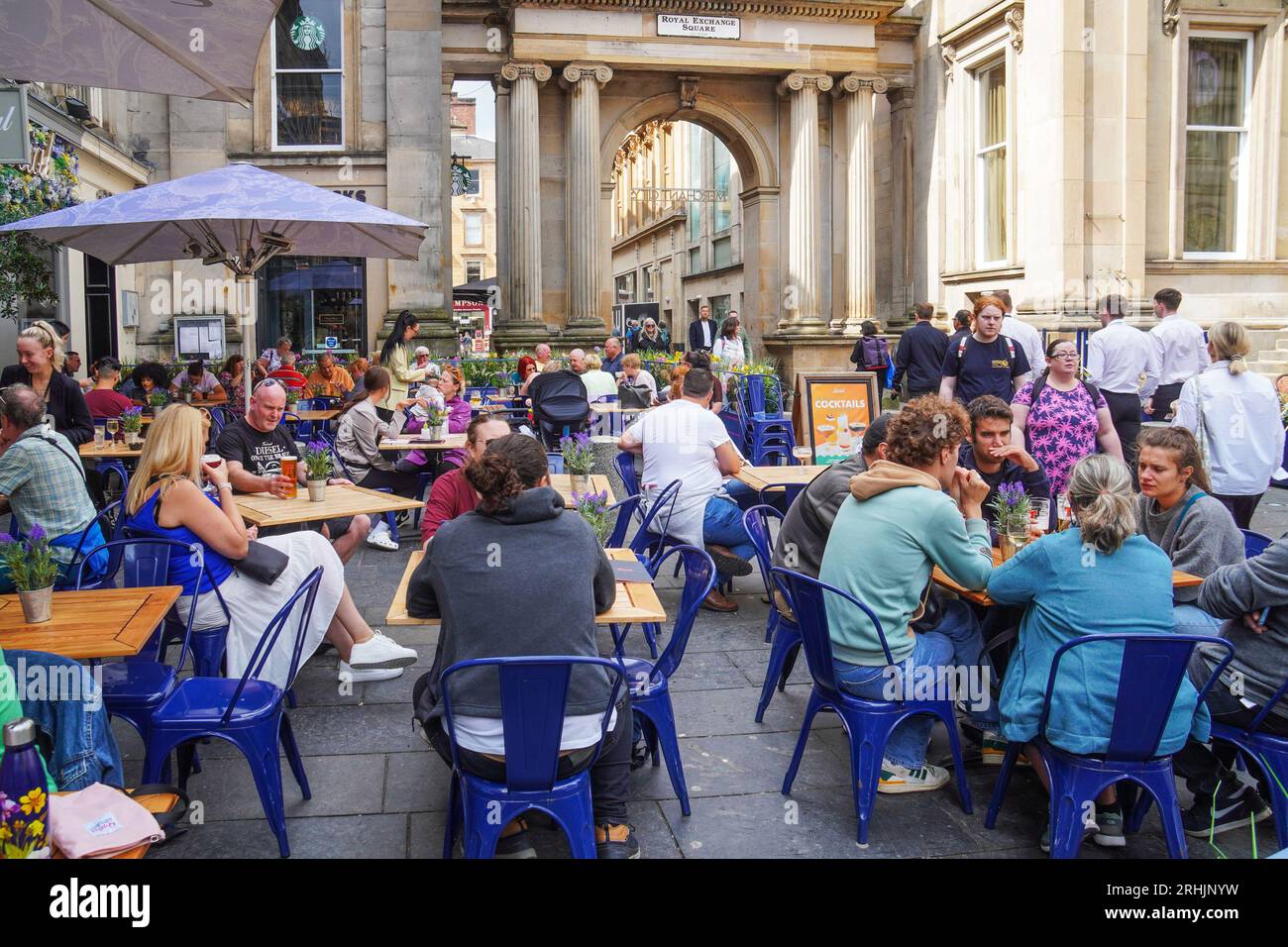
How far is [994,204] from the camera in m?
18.1

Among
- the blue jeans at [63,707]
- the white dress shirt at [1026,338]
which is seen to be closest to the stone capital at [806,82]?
the white dress shirt at [1026,338]

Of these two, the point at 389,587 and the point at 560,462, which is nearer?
the point at 389,587

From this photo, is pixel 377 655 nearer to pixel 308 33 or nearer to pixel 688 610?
pixel 688 610

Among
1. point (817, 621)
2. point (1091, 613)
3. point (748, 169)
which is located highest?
point (748, 169)

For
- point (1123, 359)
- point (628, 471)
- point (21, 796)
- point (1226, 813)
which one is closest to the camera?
point (21, 796)

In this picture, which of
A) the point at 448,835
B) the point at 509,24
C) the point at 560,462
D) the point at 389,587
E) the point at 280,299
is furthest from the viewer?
the point at 280,299

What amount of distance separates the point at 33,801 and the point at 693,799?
103 inches

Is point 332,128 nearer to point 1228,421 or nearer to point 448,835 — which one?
point 1228,421

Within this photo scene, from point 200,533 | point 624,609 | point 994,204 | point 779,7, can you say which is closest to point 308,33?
point 779,7

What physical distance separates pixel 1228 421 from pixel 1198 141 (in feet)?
35.0

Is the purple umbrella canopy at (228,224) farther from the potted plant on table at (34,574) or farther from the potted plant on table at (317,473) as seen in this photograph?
the potted plant on table at (34,574)

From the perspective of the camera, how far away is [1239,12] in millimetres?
15891

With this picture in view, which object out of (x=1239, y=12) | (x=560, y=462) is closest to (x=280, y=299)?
(x=560, y=462)

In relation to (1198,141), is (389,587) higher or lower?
lower
